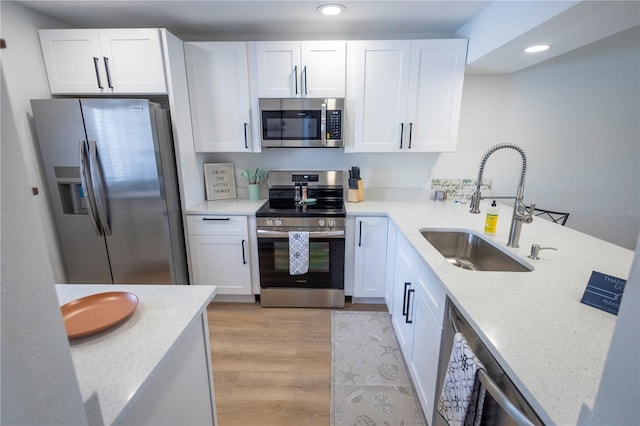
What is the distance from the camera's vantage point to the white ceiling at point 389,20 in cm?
150

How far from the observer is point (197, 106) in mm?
2471

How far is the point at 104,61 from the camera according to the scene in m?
2.13

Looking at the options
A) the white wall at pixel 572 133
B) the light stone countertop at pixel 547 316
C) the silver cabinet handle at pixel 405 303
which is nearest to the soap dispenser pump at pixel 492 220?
the light stone countertop at pixel 547 316

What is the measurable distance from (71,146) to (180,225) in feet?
3.09

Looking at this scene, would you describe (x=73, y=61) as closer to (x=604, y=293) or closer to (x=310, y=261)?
(x=310, y=261)

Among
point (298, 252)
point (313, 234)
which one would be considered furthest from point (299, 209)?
point (298, 252)

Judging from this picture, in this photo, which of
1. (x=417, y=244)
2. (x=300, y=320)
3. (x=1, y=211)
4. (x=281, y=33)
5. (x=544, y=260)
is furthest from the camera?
(x=281, y=33)

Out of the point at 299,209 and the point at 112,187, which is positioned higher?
the point at 112,187

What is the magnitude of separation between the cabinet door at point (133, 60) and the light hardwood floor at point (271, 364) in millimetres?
1983

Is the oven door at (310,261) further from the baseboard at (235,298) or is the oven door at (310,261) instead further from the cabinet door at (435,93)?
the cabinet door at (435,93)

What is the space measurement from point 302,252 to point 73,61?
2.31 m

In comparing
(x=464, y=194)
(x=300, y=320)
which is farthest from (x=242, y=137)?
(x=464, y=194)

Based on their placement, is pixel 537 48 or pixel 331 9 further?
pixel 331 9

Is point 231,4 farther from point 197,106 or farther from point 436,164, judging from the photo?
point 436,164
